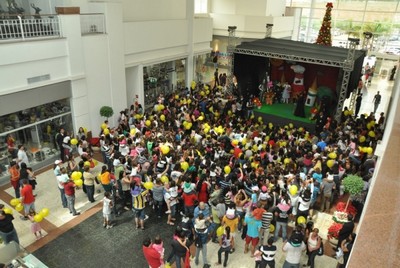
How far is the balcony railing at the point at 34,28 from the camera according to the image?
10523 millimetres

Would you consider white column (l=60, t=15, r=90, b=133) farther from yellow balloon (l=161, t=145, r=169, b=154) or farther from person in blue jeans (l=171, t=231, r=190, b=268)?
person in blue jeans (l=171, t=231, r=190, b=268)

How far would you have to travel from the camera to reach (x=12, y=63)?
973 centimetres

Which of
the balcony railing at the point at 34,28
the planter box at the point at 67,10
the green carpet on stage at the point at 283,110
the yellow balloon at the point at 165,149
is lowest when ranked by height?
the green carpet on stage at the point at 283,110

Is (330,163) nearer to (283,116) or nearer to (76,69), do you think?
(283,116)

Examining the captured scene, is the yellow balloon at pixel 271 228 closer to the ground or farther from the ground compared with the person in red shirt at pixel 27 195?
closer to the ground

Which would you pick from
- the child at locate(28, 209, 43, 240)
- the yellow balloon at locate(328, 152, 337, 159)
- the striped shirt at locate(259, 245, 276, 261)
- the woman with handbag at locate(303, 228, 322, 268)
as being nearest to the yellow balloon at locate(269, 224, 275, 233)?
the woman with handbag at locate(303, 228, 322, 268)

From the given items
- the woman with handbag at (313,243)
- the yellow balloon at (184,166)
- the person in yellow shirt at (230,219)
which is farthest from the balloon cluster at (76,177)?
the woman with handbag at (313,243)

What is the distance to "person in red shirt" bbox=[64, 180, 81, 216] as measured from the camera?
824 cm

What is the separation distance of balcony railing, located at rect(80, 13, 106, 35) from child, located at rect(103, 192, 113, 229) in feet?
24.7

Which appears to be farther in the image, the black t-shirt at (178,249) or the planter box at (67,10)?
the planter box at (67,10)

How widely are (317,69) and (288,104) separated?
97.2 inches

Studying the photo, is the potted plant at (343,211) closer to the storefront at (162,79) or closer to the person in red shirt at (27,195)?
the person in red shirt at (27,195)

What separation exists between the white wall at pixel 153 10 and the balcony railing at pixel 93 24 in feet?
7.09

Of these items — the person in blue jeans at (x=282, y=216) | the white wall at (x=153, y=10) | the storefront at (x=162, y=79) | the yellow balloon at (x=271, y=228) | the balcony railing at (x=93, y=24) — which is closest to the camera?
the person in blue jeans at (x=282, y=216)
